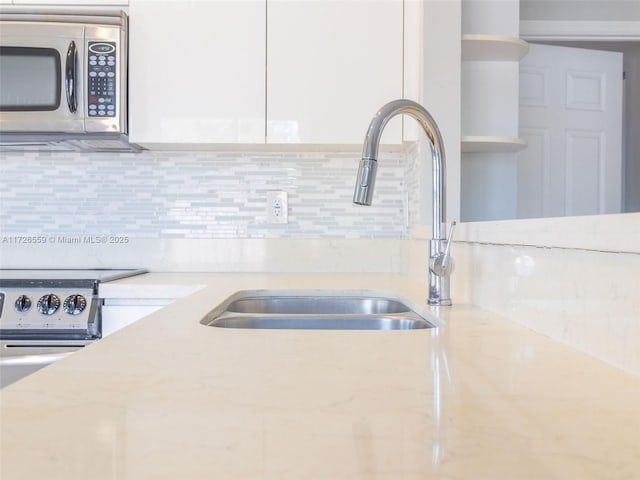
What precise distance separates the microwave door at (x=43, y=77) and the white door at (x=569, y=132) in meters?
1.89

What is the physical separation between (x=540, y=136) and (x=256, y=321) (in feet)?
6.44

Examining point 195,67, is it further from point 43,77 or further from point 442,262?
point 442,262

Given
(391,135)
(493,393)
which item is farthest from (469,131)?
(493,393)

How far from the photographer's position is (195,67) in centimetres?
180

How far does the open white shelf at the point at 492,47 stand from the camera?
1.70 metres

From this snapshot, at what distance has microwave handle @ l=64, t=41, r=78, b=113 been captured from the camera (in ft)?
5.70

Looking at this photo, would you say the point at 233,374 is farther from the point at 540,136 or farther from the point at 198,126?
the point at 540,136

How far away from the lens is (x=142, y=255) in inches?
81.0

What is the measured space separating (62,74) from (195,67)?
0.42 meters

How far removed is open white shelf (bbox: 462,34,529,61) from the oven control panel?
1387mm

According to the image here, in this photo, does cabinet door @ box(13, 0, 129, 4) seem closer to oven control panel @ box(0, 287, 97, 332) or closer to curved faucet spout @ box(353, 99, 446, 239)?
oven control panel @ box(0, 287, 97, 332)

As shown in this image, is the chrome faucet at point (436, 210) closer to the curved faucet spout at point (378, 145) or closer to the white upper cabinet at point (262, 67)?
the curved faucet spout at point (378, 145)

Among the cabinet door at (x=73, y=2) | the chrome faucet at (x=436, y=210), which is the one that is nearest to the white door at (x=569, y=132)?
the chrome faucet at (x=436, y=210)

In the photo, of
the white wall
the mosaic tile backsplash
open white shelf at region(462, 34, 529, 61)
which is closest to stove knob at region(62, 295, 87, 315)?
the mosaic tile backsplash
